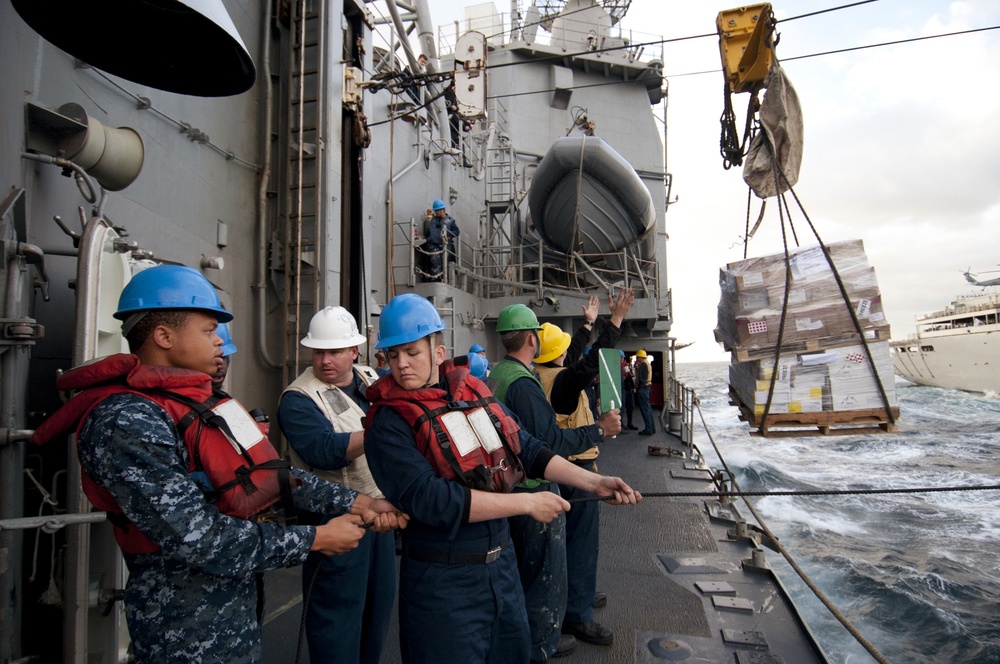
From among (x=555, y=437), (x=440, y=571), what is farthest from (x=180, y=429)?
(x=555, y=437)

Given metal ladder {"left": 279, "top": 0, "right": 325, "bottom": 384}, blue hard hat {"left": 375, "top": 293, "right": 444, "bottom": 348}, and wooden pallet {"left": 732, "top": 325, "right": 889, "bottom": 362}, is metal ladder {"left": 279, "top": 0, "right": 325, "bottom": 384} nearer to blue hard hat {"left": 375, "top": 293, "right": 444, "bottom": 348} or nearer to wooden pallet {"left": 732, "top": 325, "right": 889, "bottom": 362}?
blue hard hat {"left": 375, "top": 293, "right": 444, "bottom": 348}

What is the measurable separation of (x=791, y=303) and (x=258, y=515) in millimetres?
2977

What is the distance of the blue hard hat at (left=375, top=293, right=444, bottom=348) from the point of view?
186 cm

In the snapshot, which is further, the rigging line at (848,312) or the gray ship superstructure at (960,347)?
the gray ship superstructure at (960,347)

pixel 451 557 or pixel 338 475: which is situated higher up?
pixel 338 475

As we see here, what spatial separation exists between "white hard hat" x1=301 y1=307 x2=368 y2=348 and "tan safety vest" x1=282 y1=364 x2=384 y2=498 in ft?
0.45

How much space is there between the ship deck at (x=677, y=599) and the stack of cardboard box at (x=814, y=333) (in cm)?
126

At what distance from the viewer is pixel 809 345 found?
10.9 feet

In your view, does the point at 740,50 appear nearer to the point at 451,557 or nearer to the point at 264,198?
the point at 451,557

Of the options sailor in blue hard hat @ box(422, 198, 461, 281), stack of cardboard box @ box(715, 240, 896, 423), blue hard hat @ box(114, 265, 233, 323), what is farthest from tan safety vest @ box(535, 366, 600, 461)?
sailor in blue hard hat @ box(422, 198, 461, 281)

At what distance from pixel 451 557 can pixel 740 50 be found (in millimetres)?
3314

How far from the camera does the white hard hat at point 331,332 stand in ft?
8.80

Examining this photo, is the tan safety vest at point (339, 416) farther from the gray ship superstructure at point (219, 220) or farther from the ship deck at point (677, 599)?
the ship deck at point (677, 599)

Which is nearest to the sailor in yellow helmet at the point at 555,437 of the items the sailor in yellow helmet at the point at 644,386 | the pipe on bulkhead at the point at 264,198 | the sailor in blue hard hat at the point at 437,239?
the pipe on bulkhead at the point at 264,198
